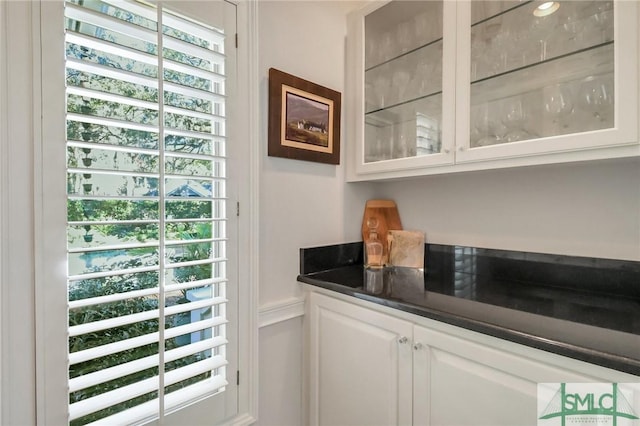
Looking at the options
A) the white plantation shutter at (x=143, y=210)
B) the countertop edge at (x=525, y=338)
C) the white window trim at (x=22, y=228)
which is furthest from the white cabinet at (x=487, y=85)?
the white window trim at (x=22, y=228)

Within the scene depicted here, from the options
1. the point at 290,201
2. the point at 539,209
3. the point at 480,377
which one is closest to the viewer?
the point at 480,377

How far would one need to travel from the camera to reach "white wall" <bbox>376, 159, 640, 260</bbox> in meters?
1.10

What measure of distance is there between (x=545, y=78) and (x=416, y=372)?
3.55 feet

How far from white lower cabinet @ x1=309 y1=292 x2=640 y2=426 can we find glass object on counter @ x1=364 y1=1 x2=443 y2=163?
2.37 ft

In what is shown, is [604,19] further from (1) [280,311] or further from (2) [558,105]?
(1) [280,311]

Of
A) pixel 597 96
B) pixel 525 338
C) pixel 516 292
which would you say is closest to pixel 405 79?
pixel 597 96

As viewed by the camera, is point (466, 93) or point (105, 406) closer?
point (105, 406)

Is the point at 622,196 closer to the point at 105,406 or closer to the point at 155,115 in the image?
the point at 155,115

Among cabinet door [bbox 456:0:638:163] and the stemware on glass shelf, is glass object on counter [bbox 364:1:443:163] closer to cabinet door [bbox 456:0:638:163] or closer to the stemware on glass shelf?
cabinet door [bbox 456:0:638:163]

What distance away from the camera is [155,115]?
38.3 inches

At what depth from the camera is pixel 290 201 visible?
4.50ft

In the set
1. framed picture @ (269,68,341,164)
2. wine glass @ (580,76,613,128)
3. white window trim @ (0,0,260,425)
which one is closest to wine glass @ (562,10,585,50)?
wine glass @ (580,76,613,128)

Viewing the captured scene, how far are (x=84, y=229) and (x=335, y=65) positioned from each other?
1.26m

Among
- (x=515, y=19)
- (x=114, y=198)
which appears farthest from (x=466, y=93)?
(x=114, y=198)
